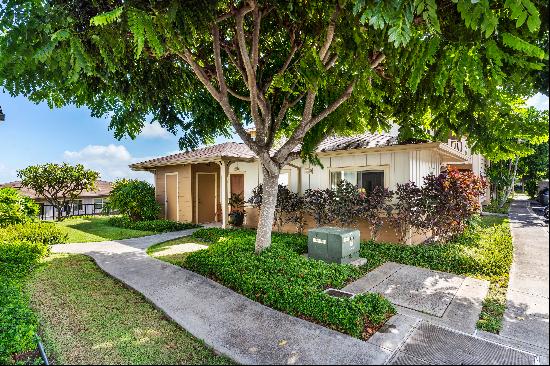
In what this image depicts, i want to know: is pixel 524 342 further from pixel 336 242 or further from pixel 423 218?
pixel 423 218

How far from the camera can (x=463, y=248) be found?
8.51 m

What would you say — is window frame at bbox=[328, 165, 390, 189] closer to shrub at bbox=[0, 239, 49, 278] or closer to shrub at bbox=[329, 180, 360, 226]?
shrub at bbox=[329, 180, 360, 226]

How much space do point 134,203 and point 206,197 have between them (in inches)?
145

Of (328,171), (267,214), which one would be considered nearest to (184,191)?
(328,171)

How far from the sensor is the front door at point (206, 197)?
53.0ft

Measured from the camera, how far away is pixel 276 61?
8.14 meters

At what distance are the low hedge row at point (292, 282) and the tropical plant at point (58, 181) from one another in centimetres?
1777

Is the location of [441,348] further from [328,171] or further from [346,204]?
[328,171]

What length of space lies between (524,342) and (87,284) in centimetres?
743

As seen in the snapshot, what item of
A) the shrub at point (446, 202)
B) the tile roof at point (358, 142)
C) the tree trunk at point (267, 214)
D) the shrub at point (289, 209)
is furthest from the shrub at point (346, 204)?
the tree trunk at point (267, 214)

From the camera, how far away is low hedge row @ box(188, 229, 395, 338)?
431cm

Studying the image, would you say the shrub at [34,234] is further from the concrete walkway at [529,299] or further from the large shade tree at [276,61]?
the concrete walkway at [529,299]

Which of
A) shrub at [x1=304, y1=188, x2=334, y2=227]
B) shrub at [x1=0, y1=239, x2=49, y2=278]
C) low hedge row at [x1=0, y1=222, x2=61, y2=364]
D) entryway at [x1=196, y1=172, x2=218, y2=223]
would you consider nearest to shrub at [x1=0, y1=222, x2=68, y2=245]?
low hedge row at [x1=0, y1=222, x2=61, y2=364]

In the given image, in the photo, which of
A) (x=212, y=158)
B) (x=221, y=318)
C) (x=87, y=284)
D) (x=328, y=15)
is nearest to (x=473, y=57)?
(x=328, y=15)
